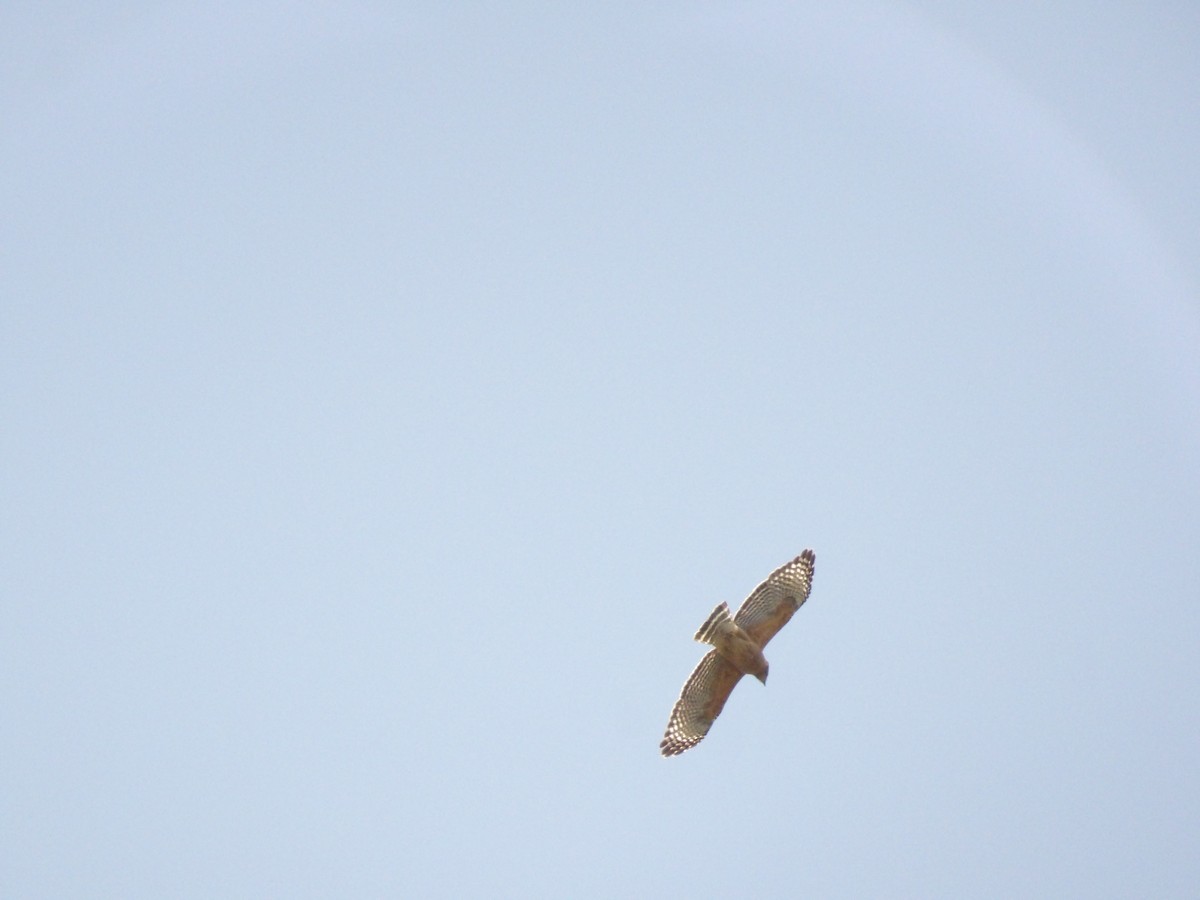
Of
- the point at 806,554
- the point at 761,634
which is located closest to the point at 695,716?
the point at 761,634

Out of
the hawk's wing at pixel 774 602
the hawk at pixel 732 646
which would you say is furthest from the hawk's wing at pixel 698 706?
the hawk's wing at pixel 774 602

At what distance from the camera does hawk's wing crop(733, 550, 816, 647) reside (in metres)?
14.4

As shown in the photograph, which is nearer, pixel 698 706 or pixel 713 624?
pixel 713 624

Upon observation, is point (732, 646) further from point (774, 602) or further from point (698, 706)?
point (698, 706)

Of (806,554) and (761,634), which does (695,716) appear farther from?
(806,554)

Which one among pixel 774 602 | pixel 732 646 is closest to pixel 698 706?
pixel 732 646

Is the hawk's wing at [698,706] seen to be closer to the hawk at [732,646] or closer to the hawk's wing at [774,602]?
the hawk at [732,646]

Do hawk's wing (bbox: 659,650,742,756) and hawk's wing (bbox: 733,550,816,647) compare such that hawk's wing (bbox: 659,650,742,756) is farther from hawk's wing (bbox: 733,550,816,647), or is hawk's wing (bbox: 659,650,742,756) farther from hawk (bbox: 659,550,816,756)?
hawk's wing (bbox: 733,550,816,647)

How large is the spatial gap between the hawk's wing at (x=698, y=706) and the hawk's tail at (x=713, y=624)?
0.77 metres

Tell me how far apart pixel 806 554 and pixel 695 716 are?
2.87m

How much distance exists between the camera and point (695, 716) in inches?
592

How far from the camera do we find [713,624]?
1388 centimetres

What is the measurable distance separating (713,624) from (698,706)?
1.76 meters

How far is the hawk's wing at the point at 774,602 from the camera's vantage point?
47.1ft
